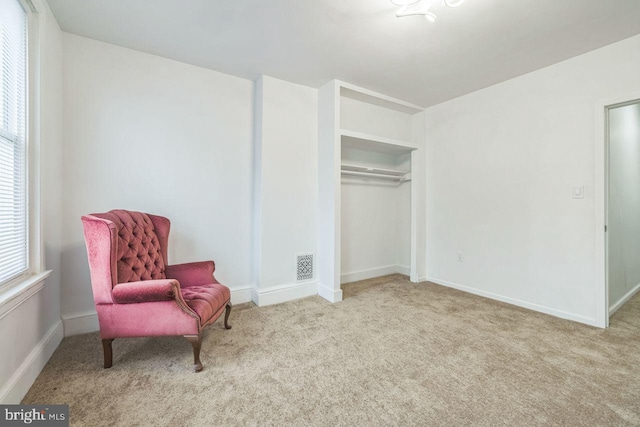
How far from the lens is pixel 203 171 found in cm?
280

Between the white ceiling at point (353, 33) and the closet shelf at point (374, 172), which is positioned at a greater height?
the white ceiling at point (353, 33)

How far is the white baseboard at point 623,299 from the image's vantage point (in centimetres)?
276

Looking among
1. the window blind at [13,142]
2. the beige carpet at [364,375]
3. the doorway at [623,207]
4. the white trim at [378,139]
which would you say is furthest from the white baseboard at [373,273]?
the window blind at [13,142]

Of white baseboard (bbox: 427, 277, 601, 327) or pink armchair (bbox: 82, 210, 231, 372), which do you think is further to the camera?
white baseboard (bbox: 427, 277, 601, 327)

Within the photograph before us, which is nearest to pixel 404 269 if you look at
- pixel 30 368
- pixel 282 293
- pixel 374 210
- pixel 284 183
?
pixel 374 210

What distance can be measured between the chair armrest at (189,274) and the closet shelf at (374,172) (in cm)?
212

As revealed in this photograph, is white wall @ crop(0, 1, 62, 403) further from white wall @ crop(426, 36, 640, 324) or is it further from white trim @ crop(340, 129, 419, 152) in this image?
white wall @ crop(426, 36, 640, 324)

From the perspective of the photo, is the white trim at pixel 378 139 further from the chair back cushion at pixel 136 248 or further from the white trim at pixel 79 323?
the white trim at pixel 79 323

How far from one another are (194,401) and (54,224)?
5.85 feet

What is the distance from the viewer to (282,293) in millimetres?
3053

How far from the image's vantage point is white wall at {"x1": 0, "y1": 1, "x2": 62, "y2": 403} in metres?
1.42

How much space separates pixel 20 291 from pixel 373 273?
3.70 metres

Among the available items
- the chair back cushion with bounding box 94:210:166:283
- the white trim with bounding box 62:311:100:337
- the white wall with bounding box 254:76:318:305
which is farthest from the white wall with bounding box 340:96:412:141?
the white trim with bounding box 62:311:100:337

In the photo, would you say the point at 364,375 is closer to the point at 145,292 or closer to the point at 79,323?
the point at 145,292
